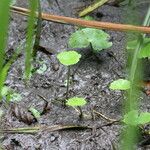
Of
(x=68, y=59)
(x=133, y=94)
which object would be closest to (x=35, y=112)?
(x=68, y=59)

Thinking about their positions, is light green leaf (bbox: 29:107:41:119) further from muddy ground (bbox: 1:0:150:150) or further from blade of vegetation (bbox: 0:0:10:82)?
blade of vegetation (bbox: 0:0:10:82)

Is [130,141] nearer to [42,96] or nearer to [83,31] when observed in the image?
[42,96]

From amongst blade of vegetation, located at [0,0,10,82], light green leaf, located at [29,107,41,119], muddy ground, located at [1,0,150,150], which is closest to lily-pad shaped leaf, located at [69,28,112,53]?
muddy ground, located at [1,0,150,150]

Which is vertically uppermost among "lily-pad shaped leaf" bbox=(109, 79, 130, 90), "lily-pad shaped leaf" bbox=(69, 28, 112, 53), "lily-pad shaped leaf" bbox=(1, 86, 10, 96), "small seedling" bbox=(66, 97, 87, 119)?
"lily-pad shaped leaf" bbox=(69, 28, 112, 53)

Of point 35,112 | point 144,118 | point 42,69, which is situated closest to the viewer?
point 144,118

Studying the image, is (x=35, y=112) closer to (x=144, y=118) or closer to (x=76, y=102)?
(x=76, y=102)

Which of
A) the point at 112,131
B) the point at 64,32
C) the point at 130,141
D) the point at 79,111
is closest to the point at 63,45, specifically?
the point at 64,32

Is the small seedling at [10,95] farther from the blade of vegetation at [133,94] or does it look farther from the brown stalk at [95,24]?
the blade of vegetation at [133,94]
